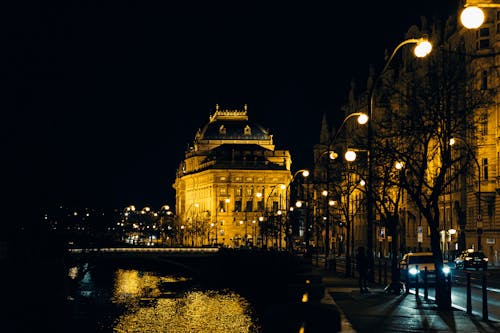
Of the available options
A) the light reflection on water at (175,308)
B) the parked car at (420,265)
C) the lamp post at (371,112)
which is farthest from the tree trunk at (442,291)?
the parked car at (420,265)

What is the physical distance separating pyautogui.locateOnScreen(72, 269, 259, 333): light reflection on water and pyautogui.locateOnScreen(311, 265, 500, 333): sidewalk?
14.8 feet

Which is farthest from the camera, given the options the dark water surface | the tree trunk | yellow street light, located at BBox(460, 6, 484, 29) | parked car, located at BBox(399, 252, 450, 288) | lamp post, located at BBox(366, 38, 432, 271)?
parked car, located at BBox(399, 252, 450, 288)

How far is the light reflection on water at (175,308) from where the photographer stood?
39.6 metres

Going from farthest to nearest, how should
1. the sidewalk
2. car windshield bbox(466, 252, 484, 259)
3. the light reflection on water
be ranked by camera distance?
car windshield bbox(466, 252, 484, 259) → the light reflection on water → the sidewalk

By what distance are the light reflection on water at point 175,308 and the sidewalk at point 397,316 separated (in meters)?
4.52

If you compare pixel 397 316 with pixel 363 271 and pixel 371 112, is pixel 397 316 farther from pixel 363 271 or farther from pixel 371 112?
pixel 371 112

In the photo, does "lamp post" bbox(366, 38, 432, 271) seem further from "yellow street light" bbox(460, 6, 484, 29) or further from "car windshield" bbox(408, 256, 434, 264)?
"yellow street light" bbox(460, 6, 484, 29)

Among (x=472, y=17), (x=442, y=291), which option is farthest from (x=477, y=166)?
(x=472, y=17)

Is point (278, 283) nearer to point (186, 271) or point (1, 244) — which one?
point (1, 244)

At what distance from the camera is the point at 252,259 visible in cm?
6975

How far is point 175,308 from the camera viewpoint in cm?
5350

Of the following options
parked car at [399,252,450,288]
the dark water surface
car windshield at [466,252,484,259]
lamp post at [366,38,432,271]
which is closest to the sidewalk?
lamp post at [366,38,432,271]

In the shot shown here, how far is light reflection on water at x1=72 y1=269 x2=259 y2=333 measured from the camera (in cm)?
3956

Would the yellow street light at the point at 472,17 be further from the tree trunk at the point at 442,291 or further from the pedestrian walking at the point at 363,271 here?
the pedestrian walking at the point at 363,271
